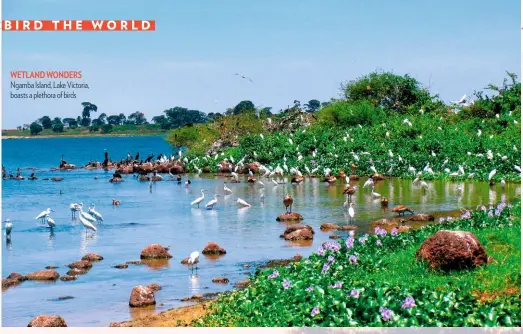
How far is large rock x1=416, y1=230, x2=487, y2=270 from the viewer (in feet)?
41.7

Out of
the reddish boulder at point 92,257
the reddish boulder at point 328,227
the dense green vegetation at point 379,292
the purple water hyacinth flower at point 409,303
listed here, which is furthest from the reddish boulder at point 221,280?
the reddish boulder at point 328,227

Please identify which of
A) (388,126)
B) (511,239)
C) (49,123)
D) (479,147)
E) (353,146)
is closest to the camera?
(511,239)

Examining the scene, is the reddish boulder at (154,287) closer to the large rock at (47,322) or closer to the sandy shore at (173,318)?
the sandy shore at (173,318)

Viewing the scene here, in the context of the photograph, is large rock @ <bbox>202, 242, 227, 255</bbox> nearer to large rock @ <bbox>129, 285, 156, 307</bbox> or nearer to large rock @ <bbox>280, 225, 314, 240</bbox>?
large rock @ <bbox>280, 225, 314, 240</bbox>

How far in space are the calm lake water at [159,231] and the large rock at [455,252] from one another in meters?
4.41

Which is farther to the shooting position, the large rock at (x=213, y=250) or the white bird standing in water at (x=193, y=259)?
the large rock at (x=213, y=250)

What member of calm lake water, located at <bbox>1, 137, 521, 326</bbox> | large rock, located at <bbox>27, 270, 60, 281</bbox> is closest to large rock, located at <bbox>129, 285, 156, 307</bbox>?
calm lake water, located at <bbox>1, 137, 521, 326</bbox>

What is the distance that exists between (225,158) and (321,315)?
126 ft

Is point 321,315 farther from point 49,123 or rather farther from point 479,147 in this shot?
point 49,123

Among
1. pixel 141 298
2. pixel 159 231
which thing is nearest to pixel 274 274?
pixel 141 298

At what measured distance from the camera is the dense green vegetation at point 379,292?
1093cm

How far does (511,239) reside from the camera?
47.1ft

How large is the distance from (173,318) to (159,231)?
36.9 feet

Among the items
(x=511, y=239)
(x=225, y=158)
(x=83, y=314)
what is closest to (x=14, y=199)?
(x=225, y=158)
